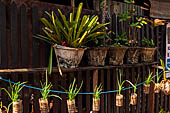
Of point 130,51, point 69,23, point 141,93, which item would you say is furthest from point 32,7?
point 141,93

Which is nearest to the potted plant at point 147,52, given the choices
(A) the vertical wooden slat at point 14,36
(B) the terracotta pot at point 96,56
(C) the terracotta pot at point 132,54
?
(C) the terracotta pot at point 132,54

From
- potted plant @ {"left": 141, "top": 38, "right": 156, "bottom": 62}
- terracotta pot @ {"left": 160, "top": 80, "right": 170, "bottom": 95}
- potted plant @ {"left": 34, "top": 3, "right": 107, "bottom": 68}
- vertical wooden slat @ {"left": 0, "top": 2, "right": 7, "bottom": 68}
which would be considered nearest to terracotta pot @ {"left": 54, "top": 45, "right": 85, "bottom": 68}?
potted plant @ {"left": 34, "top": 3, "right": 107, "bottom": 68}

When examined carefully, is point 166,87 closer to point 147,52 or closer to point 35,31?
point 147,52

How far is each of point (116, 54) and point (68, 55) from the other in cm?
82

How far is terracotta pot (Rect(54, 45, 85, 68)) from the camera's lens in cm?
210

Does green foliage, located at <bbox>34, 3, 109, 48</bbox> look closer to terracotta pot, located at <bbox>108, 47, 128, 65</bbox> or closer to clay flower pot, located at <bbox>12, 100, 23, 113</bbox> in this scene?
terracotta pot, located at <bbox>108, 47, 128, 65</bbox>

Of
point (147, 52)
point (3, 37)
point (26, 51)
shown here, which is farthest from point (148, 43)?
point (3, 37)

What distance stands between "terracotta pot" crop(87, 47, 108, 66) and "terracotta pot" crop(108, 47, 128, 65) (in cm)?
20

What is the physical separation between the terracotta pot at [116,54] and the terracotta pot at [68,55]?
0.59 meters

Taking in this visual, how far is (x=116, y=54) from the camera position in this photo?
254 centimetres

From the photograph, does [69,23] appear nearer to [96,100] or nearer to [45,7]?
[45,7]

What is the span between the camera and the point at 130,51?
110 inches

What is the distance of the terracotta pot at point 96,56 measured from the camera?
2355 mm

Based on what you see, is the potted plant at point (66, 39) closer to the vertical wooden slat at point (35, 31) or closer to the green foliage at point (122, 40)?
the vertical wooden slat at point (35, 31)
